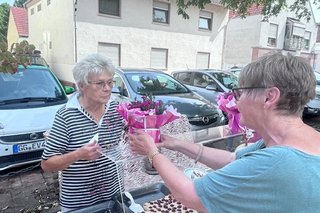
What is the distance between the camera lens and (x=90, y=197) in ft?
5.97

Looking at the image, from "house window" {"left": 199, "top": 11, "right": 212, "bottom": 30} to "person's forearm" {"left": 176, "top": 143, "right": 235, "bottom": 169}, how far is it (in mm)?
14617

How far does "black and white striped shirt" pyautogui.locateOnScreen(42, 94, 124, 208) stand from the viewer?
1.75 metres

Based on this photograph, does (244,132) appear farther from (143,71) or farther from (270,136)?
(143,71)

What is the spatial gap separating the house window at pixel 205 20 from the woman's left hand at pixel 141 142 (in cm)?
1483

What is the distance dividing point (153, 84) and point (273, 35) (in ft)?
54.3

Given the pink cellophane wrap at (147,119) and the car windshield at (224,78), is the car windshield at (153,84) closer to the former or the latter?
the car windshield at (224,78)

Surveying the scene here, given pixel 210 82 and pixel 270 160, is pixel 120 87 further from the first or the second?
pixel 270 160

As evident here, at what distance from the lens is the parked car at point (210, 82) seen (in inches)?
285

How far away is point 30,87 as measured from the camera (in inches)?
Answer: 181

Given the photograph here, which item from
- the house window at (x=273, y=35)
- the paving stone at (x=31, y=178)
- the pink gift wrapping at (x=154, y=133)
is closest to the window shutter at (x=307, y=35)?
the house window at (x=273, y=35)

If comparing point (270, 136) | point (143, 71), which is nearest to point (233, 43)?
point (143, 71)

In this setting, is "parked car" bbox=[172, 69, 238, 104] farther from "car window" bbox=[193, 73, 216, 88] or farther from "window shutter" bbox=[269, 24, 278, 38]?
"window shutter" bbox=[269, 24, 278, 38]

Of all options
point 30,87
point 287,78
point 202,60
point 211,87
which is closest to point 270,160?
point 287,78

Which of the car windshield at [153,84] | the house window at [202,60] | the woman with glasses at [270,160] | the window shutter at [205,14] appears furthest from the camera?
the house window at [202,60]
